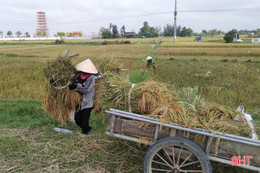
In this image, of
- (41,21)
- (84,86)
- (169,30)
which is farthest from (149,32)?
(41,21)

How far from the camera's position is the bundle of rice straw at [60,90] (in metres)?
3.62

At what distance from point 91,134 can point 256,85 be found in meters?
7.24

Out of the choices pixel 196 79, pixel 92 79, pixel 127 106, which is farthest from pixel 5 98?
pixel 196 79

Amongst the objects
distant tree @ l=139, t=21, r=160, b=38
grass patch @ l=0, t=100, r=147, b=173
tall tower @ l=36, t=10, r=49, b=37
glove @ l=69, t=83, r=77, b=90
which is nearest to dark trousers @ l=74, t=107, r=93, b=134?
grass patch @ l=0, t=100, r=147, b=173

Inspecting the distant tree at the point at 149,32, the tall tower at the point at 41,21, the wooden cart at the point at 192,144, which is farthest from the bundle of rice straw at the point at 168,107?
the tall tower at the point at 41,21

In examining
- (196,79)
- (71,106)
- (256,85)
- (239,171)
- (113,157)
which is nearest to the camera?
(239,171)

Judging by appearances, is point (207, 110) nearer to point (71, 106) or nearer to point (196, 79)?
point (71, 106)

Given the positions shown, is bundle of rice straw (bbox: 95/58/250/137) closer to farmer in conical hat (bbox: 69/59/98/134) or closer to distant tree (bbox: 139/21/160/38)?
farmer in conical hat (bbox: 69/59/98/134)

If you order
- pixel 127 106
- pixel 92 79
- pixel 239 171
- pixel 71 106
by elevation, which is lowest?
pixel 239 171

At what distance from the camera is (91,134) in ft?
12.9

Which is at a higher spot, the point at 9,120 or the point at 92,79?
the point at 92,79

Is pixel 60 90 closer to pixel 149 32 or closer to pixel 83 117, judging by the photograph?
pixel 83 117

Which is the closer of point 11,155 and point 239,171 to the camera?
point 239,171

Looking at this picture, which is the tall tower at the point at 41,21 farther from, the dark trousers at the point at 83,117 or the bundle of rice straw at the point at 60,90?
the dark trousers at the point at 83,117
